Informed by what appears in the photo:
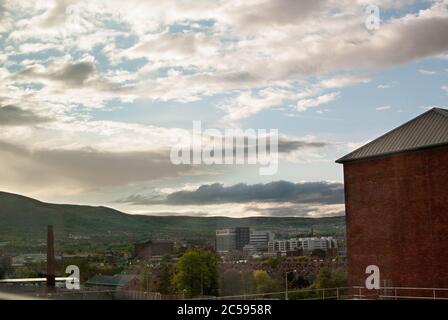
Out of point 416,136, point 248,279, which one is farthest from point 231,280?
point 416,136

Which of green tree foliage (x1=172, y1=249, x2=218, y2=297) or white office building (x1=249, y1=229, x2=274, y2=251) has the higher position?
white office building (x1=249, y1=229, x2=274, y2=251)

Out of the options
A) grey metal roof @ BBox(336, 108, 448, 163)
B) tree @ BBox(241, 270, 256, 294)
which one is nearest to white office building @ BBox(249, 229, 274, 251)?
tree @ BBox(241, 270, 256, 294)

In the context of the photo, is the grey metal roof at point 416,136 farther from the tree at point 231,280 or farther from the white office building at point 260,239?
the tree at point 231,280

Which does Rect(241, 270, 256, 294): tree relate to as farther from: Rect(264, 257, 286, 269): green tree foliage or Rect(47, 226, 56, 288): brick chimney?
Rect(47, 226, 56, 288): brick chimney

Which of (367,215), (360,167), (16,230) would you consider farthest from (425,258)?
(16,230)

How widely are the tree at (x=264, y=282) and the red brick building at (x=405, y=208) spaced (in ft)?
8.96

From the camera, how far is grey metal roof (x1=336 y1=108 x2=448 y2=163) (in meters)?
11.3

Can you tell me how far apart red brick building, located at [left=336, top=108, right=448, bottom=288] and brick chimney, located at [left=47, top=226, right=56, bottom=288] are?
8.53 meters

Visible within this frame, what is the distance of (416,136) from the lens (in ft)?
37.8

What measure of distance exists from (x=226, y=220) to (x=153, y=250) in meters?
1.47

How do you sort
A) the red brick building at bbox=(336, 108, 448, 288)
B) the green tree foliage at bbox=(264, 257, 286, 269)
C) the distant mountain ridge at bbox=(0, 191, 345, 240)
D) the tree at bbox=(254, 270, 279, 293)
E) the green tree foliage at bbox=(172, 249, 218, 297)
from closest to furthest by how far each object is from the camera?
1. the distant mountain ridge at bbox=(0, 191, 345, 240)
2. the green tree foliage at bbox=(172, 249, 218, 297)
3. the tree at bbox=(254, 270, 279, 293)
4. the green tree foliage at bbox=(264, 257, 286, 269)
5. the red brick building at bbox=(336, 108, 448, 288)

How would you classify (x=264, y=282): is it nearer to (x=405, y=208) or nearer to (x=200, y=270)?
(x=200, y=270)

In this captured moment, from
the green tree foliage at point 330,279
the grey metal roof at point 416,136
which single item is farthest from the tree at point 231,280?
the grey metal roof at point 416,136
